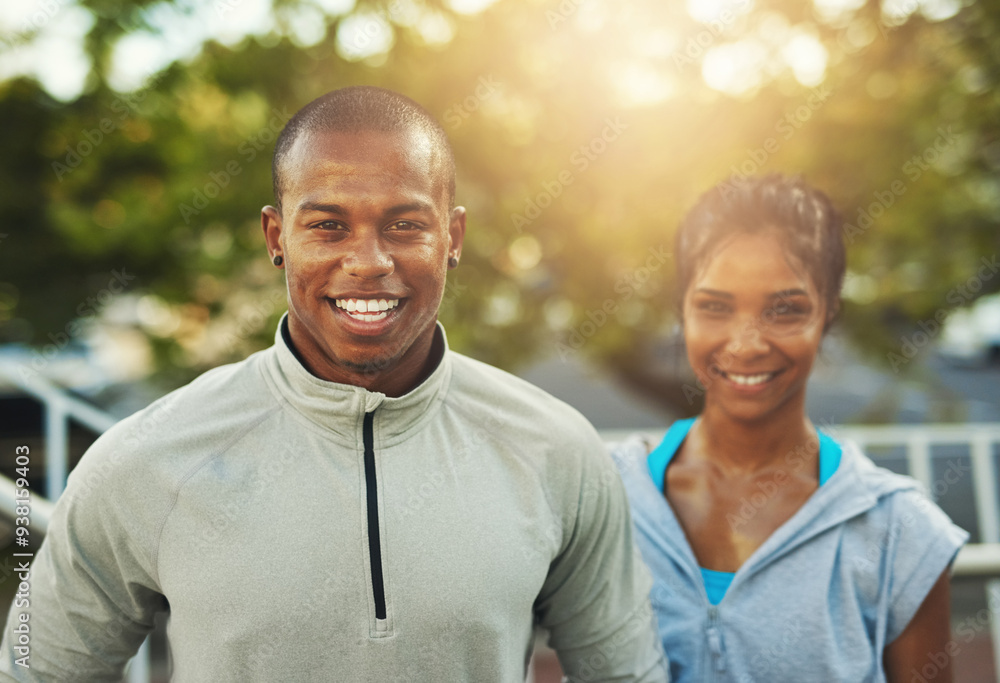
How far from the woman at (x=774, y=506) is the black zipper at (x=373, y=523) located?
0.81m

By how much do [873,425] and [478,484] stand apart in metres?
4.82

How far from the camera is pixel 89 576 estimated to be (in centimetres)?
148

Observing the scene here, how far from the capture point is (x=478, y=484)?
158 centimetres

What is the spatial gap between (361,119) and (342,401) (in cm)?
53

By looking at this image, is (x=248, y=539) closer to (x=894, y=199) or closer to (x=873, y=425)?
(x=894, y=199)

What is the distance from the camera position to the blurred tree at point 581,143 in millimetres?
4582

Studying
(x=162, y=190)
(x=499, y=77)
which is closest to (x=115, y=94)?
(x=162, y=190)

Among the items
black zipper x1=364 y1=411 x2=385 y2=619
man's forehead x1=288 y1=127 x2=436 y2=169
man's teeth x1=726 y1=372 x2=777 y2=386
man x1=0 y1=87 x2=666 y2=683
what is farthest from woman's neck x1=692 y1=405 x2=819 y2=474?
man's forehead x1=288 y1=127 x2=436 y2=169

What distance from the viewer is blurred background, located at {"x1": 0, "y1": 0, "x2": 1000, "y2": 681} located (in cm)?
459

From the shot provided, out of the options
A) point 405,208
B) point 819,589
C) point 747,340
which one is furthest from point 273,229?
point 819,589

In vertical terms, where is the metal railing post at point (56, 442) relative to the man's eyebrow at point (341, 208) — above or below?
below

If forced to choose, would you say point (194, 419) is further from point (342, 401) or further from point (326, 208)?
point (326, 208)

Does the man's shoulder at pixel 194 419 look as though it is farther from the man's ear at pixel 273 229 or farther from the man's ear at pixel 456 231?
the man's ear at pixel 456 231

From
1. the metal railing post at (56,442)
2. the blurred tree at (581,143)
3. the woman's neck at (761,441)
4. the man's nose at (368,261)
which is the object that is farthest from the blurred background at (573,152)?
the man's nose at (368,261)
